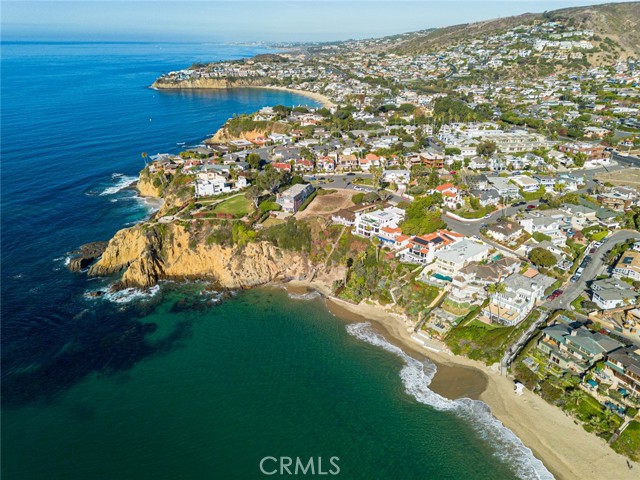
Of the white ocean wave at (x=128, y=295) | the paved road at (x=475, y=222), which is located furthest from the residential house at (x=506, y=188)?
the white ocean wave at (x=128, y=295)

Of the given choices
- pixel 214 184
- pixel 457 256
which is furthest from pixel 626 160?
pixel 214 184

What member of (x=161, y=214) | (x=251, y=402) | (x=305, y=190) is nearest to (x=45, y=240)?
(x=161, y=214)

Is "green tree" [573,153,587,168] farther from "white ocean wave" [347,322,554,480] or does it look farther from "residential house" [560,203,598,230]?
"white ocean wave" [347,322,554,480]

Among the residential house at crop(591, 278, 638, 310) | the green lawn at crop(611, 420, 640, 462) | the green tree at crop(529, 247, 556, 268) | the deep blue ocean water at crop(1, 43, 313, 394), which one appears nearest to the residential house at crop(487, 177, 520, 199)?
the green tree at crop(529, 247, 556, 268)

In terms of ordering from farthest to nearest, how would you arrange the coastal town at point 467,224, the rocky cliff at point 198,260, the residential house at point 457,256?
the rocky cliff at point 198,260, the residential house at point 457,256, the coastal town at point 467,224

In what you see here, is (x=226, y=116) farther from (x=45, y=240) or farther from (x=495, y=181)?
(x=495, y=181)

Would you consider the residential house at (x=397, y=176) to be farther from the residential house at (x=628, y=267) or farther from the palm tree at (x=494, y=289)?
the residential house at (x=628, y=267)
